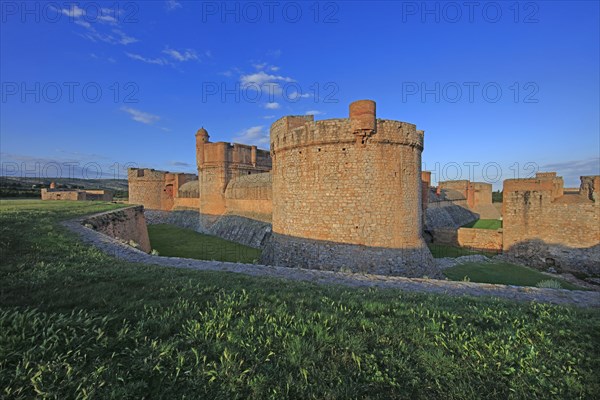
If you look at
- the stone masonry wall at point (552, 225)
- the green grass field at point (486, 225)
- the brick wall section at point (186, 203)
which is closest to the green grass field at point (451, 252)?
the stone masonry wall at point (552, 225)

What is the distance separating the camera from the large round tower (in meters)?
10.3

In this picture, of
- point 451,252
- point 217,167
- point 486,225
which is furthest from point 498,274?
point 217,167

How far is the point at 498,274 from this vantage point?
515 inches

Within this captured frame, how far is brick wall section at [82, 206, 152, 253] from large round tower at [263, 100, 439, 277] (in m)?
9.63

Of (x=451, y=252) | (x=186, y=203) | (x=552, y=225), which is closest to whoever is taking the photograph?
(x=552, y=225)

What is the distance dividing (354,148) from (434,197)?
87.1 ft

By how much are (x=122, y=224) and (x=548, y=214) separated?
26.8m

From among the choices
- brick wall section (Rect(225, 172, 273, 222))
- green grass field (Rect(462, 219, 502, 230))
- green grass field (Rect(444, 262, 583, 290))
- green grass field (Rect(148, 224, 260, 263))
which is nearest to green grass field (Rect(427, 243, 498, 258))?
green grass field (Rect(444, 262, 583, 290))

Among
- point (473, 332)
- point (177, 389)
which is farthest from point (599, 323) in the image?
point (177, 389)

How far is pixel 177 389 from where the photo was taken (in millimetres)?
2346

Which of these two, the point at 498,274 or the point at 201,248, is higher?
the point at 201,248

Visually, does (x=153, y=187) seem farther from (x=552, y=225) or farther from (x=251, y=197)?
(x=552, y=225)

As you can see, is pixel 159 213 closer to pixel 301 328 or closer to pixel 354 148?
pixel 354 148

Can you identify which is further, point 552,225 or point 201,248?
point 201,248
